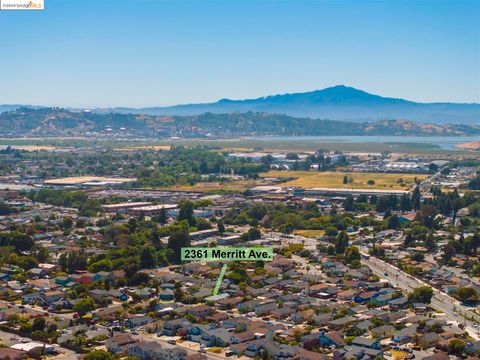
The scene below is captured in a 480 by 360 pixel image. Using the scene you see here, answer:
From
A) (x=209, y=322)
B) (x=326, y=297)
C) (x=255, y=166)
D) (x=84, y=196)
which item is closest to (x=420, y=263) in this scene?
(x=326, y=297)

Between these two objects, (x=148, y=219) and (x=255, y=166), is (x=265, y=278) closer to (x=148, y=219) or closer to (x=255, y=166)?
(x=148, y=219)

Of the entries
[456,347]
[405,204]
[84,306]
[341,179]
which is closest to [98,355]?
[84,306]

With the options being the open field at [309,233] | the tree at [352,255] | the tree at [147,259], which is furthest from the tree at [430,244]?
the tree at [147,259]

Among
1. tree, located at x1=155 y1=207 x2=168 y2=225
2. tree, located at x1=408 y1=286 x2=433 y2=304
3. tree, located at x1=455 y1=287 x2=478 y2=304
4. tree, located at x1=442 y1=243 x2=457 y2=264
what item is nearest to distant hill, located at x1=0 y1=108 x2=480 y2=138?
tree, located at x1=155 y1=207 x2=168 y2=225

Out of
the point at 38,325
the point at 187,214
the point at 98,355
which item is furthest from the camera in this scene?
the point at 187,214

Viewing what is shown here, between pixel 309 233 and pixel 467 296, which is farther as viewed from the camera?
pixel 309 233

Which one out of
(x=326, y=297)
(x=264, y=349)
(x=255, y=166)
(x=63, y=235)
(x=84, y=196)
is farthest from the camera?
(x=255, y=166)

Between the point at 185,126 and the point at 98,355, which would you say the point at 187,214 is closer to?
the point at 98,355
